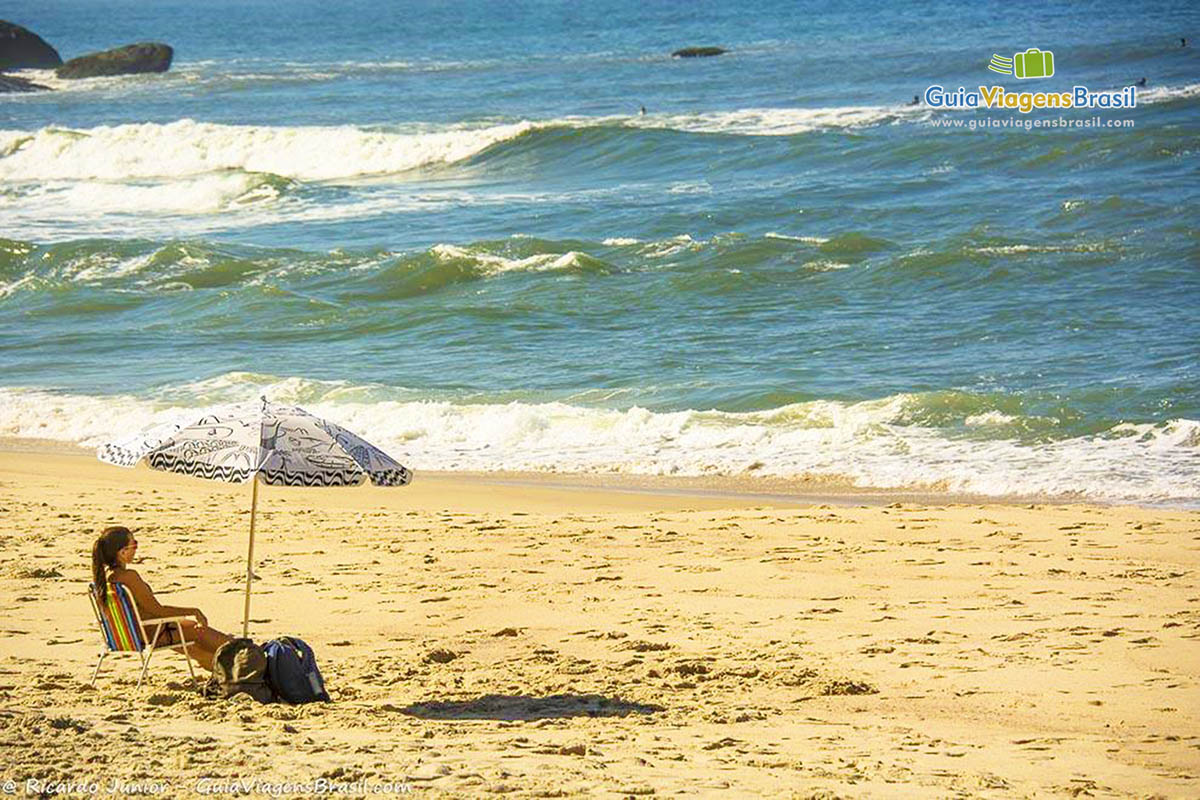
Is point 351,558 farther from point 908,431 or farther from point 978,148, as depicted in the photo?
point 978,148

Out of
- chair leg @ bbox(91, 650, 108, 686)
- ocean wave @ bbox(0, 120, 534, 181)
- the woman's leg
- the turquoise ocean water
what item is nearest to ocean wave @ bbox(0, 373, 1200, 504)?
the turquoise ocean water

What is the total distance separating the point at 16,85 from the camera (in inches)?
2127

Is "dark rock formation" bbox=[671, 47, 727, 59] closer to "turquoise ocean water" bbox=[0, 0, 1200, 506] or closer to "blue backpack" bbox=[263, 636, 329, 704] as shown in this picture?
"turquoise ocean water" bbox=[0, 0, 1200, 506]

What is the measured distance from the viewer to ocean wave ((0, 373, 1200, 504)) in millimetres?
12414

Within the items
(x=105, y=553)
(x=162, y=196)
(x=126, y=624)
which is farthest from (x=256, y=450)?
(x=162, y=196)

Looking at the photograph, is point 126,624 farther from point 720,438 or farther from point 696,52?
point 696,52

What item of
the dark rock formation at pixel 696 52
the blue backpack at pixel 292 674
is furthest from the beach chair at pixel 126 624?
the dark rock formation at pixel 696 52

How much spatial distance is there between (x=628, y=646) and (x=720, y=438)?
5895 millimetres

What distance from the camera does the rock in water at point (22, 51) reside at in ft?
204

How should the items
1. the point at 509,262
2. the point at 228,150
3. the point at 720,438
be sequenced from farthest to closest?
1. the point at 228,150
2. the point at 509,262
3. the point at 720,438

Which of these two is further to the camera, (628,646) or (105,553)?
(628,646)

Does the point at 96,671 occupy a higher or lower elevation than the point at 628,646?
higher

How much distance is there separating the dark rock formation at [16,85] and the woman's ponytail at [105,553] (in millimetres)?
49833

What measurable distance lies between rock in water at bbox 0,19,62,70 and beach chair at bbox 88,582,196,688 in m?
60.1
